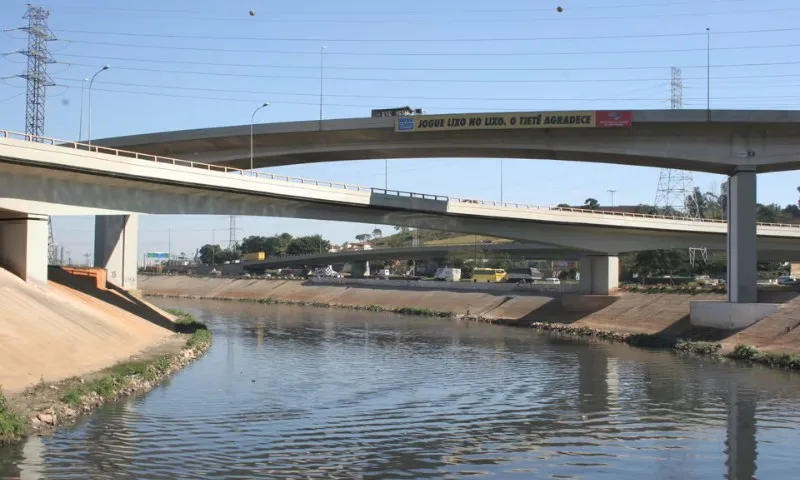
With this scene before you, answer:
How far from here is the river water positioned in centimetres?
2123

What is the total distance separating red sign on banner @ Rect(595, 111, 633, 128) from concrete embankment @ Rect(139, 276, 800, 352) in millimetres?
16758

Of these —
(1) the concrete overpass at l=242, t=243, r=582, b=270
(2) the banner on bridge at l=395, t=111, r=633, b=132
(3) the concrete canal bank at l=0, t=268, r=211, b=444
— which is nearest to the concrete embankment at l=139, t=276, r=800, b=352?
(2) the banner on bridge at l=395, t=111, r=633, b=132

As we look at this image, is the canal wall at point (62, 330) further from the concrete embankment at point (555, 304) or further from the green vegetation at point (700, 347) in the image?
the concrete embankment at point (555, 304)

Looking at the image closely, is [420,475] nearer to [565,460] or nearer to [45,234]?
[565,460]

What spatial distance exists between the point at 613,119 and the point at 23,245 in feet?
134

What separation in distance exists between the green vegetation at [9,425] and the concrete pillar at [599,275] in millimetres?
63160

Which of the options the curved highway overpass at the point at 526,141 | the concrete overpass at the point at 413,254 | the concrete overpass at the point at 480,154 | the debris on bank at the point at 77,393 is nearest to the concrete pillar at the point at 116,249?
the concrete overpass at the point at 480,154

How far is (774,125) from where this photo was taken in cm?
5544

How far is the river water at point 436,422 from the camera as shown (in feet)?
69.7

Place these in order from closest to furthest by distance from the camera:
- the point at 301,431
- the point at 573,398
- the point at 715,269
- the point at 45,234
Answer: the point at 301,431 < the point at 573,398 < the point at 45,234 < the point at 715,269

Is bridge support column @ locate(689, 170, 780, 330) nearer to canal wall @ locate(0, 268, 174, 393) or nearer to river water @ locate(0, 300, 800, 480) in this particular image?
river water @ locate(0, 300, 800, 480)

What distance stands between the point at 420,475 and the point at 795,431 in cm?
1520

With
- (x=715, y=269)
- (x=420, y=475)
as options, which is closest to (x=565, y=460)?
(x=420, y=475)

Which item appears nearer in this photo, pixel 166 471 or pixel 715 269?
pixel 166 471
